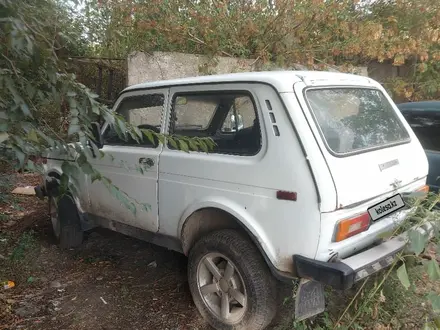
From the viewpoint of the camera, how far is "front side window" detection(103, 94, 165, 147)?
125 inches

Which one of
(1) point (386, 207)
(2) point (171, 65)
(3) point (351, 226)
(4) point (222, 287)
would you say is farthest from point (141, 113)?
(2) point (171, 65)

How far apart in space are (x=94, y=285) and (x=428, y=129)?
387cm

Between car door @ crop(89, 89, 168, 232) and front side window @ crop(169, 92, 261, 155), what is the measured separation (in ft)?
0.67

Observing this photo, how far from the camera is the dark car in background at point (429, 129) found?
12.5 ft

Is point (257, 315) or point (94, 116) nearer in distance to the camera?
point (94, 116)

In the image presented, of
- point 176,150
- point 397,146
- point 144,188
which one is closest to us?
point 397,146

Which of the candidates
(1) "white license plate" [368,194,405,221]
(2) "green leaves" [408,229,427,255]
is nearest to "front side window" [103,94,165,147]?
(1) "white license plate" [368,194,405,221]

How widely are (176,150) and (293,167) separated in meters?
1.08

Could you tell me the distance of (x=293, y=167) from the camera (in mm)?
2201

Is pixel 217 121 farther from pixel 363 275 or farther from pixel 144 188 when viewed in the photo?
pixel 363 275

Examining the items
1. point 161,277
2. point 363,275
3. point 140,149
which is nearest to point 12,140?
point 140,149

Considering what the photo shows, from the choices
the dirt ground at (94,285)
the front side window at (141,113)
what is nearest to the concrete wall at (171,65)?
the front side window at (141,113)

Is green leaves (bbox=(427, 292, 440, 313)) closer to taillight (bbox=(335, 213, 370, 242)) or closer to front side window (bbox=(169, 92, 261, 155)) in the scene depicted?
taillight (bbox=(335, 213, 370, 242))

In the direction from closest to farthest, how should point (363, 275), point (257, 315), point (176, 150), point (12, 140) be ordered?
point (12, 140) < point (363, 275) < point (257, 315) < point (176, 150)
